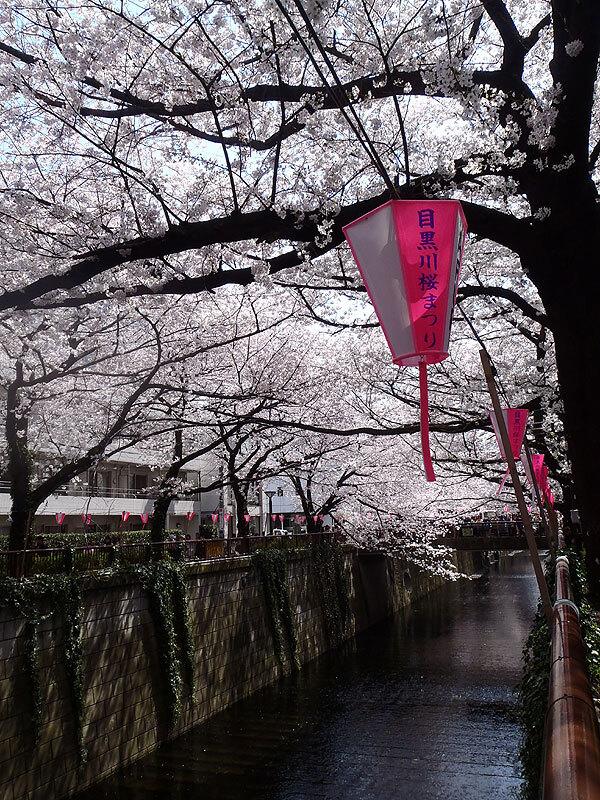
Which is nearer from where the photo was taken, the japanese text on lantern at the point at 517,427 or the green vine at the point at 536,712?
the green vine at the point at 536,712

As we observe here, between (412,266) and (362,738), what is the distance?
11297 mm

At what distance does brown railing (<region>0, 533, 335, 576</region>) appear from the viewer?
9688mm

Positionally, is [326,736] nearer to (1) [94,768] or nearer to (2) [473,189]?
(1) [94,768]

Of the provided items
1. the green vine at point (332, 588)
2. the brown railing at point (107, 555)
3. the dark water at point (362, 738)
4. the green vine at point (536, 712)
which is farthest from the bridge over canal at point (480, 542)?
the green vine at point (536, 712)

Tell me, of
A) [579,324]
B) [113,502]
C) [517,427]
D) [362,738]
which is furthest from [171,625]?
[113,502]

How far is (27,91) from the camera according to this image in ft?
20.0

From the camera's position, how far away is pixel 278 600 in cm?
1848

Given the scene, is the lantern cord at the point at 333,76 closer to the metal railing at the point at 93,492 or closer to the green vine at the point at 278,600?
the green vine at the point at 278,600

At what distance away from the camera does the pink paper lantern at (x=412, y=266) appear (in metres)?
4.23

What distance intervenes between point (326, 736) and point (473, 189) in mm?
10796

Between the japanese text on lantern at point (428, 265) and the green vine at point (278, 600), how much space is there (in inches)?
564

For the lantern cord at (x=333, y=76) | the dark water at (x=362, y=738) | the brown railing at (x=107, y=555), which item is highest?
the lantern cord at (x=333, y=76)

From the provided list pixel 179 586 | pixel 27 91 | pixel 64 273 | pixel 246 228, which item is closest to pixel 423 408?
pixel 246 228

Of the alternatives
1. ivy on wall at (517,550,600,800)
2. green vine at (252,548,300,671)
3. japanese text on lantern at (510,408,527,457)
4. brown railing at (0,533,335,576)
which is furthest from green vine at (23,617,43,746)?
green vine at (252,548,300,671)
